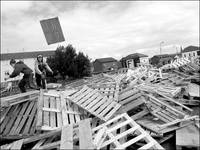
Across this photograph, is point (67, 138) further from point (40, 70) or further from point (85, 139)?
point (40, 70)

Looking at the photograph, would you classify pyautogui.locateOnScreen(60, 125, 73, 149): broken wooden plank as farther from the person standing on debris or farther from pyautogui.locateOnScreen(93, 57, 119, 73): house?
pyautogui.locateOnScreen(93, 57, 119, 73): house

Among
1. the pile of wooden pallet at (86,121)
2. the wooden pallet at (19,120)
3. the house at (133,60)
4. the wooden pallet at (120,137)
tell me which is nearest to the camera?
the wooden pallet at (120,137)

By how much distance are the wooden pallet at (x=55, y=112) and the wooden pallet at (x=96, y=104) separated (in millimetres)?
188

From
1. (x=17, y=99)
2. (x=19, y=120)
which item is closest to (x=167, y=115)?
(x=19, y=120)

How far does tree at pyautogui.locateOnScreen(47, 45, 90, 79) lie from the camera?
22.5 metres

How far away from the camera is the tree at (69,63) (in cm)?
2250

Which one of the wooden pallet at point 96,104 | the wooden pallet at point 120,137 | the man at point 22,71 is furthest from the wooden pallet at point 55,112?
the man at point 22,71

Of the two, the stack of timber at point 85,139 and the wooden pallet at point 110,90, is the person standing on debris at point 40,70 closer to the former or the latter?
the wooden pallet at point 110,90

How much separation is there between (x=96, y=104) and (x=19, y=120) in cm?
170

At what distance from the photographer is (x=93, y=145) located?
9.10 ft

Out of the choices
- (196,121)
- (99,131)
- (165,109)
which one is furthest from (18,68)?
(196,121)

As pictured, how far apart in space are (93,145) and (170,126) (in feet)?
6.35

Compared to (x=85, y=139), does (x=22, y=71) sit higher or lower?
higher

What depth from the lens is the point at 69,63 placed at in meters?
22.6
